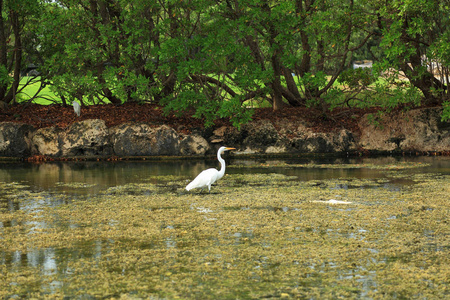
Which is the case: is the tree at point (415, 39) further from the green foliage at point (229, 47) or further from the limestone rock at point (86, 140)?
the limestone rock at point (86, 140)

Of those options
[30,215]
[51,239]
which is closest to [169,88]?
[30,215]

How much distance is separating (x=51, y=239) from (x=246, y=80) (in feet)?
37.5

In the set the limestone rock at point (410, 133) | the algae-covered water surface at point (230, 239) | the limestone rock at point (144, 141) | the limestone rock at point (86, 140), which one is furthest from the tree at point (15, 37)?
the limestone rock at point (410, 133)

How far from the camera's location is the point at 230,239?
6.91 metres

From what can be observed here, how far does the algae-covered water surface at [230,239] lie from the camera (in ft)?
16.9

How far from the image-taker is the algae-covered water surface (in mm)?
5164

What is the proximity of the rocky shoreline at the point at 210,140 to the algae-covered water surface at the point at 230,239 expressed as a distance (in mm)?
6138

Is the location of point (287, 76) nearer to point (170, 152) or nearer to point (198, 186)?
point (170, 152)

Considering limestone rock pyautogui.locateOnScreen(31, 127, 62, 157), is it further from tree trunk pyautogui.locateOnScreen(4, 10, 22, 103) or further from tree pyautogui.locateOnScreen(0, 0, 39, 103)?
tree trunk pyautogui.locateOnScreen(4, 10, 22, 103)

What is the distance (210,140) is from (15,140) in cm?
631

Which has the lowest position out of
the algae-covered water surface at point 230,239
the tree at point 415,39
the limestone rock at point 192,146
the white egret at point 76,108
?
the algae-covered water surface at point 230,239

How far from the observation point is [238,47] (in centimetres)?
1723

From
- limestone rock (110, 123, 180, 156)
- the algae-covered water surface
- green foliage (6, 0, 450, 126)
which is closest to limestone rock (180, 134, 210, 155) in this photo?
limestone rock (110, 123, 180, 156)

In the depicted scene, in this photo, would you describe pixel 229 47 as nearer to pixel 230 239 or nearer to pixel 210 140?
pixel 210 140
